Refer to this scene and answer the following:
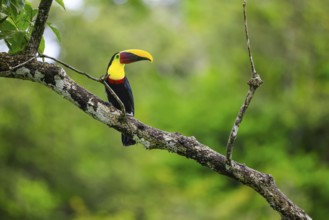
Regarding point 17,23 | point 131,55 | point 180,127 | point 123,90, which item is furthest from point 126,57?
point 180,127

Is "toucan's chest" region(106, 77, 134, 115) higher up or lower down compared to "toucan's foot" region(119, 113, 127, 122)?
higher up

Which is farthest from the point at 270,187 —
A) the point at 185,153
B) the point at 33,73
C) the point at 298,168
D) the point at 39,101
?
the point at 298,168

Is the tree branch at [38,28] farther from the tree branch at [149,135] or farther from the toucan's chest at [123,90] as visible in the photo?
the toucan's chest at [123,90]

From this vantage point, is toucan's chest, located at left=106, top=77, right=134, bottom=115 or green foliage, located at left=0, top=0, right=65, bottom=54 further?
toucan's chest, located at left=106, top=77, right=134, bottom=115

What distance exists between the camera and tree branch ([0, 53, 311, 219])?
303cm

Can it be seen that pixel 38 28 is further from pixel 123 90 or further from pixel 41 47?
pixel 123 90

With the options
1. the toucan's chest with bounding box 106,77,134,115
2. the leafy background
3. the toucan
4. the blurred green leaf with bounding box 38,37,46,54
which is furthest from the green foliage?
the leafy background

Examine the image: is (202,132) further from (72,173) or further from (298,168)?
(72,173)

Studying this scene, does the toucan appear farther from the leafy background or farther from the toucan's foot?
the leafy background

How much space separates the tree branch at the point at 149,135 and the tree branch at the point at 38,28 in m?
0.06

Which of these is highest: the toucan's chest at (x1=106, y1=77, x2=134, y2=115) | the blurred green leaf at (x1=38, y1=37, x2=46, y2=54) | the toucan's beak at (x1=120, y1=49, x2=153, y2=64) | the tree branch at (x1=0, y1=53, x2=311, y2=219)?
the toucan's chest at (x1=106, y1=77, x2=134, y2=115)

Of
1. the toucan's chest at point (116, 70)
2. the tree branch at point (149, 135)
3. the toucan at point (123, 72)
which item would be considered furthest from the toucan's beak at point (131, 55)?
the tree branch at point (149, 135)

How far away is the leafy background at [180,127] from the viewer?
12344 millimetres

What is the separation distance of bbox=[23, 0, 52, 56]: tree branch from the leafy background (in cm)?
851
